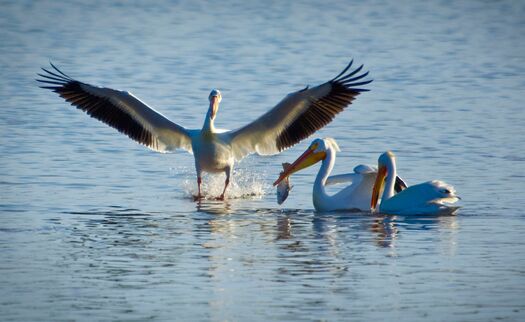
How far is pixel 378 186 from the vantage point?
1096 cm

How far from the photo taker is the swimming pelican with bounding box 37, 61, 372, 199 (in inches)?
467

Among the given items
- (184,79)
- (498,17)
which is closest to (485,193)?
(184,79)

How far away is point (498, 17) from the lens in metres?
31.3

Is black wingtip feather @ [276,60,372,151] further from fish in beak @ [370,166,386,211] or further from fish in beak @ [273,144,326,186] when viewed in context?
fish in beak @ [370,166,386,211]

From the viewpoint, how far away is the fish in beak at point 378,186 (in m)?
10.9

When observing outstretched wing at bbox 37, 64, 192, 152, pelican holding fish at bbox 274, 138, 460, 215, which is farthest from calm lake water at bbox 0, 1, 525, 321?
outstretched wing at bbox 37, 64, 192, 152

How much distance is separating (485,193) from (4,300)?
17.9 ft

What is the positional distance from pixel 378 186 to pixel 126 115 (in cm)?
291

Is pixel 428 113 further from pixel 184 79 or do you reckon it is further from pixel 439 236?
pixel 439 236

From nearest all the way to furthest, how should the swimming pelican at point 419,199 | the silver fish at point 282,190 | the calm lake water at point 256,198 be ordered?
1. the calm lake water at point 256,198
2. the swimming pelican at point 419,199
3. the silver fish at point 282,190

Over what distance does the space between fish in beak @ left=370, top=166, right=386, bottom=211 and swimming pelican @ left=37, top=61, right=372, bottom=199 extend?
1.01 metres

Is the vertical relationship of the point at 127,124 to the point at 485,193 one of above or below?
above

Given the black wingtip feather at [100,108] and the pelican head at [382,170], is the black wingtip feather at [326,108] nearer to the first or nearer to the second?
the pelican head at [382,170]

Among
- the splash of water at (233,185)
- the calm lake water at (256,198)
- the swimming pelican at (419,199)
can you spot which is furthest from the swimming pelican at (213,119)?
the swimming pelican at (419,199)
